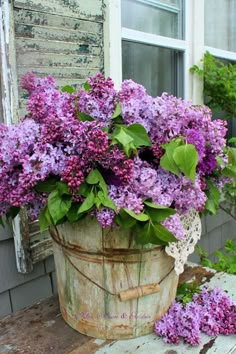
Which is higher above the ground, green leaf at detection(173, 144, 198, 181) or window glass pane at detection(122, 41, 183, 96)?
window glass pane at detection(122, 41, 183, 96)

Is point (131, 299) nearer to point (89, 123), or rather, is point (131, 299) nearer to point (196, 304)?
point (196, 304)

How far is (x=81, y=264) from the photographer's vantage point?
996 millimetres

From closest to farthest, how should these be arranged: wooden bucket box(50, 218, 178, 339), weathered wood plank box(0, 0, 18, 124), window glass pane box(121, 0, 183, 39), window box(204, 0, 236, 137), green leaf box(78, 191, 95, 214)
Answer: green leaf box(78, 191, 95, 214), wooden bucket box(50, 218, 178, 339), weathered wood plank box(0, 0, 18, 124), window glass pane box(121, 0, 183, 39), window box(204, 0, 236, 137)

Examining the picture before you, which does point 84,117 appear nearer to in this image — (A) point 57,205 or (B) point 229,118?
(A) point 57,205

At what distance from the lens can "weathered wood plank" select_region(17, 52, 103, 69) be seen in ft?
4.33

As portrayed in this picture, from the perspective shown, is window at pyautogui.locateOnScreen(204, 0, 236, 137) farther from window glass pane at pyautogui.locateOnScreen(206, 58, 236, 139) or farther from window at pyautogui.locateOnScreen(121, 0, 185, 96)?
window at pyautogui.locateOnScreen(121, 0, 185, 96)

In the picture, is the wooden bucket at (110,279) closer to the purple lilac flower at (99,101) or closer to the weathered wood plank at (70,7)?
the purple lilac flower at (99,101)

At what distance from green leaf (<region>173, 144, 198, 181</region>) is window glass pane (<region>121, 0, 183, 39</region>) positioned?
1.05m

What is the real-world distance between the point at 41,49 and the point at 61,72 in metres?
0.11

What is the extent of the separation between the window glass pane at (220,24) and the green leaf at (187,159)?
154 cm

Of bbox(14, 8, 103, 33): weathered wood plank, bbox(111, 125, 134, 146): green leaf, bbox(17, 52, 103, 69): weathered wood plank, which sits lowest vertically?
bbox(111, 125, 134, 146): green leaf

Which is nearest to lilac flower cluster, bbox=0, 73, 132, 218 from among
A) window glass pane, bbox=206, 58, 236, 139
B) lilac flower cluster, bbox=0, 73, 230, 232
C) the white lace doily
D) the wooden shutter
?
lilac flower cluster, bbox=0, 73, 230, 232

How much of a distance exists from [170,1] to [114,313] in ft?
5.14

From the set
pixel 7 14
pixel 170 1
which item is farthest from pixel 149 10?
pixel 7 14
